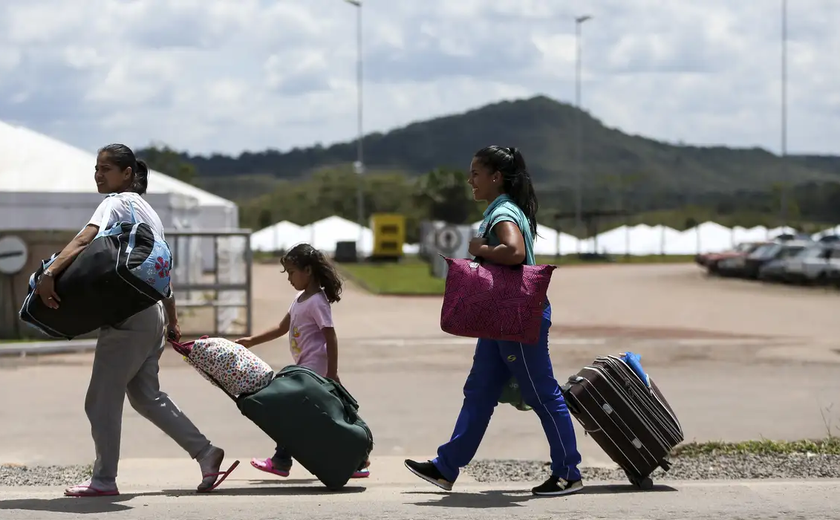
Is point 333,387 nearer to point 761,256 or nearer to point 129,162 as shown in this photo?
point 129,162

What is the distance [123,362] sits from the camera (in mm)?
6051

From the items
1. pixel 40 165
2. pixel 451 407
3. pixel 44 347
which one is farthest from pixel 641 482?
pixel 40 165

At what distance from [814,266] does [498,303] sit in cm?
3312

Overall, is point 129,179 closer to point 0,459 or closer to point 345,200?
point 0,459

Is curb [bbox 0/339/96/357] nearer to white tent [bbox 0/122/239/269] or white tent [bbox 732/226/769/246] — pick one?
white tent [bbox 0/122/239/269]

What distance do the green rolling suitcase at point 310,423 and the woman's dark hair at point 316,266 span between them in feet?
2.33

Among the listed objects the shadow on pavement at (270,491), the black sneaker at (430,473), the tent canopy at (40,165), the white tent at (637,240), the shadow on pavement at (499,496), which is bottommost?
the white tent at (637,240)

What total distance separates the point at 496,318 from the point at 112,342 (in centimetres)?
186

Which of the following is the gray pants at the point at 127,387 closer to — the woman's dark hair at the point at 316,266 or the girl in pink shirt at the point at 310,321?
the girl in pink shirt at the point at 310,321

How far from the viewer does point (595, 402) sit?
253 inches

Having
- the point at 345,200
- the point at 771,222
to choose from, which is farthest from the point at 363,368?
the point at 345,200

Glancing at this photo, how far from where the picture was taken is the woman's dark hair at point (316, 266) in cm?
692

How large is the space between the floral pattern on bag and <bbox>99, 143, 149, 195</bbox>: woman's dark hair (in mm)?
844

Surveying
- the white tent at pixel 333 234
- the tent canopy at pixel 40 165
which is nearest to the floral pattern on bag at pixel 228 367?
the tent canopy at pixel 40 165
